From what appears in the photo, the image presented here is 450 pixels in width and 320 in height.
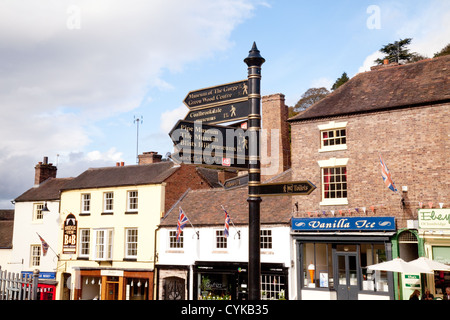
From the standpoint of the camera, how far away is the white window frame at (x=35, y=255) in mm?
33719

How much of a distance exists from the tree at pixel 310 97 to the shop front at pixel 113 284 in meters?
35.0

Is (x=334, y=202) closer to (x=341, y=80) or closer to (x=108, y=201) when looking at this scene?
(x=108, y=201)

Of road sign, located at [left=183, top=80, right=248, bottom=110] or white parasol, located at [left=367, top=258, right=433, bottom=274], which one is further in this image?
white parasol, located at [left=367, top=258, right=433, bottom=274]

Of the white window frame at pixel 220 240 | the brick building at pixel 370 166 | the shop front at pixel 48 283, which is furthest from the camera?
the shop front at pixel 48 283

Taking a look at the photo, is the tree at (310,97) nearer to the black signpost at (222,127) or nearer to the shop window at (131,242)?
the shop window at (131,242)

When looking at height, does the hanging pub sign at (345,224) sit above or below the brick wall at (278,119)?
below

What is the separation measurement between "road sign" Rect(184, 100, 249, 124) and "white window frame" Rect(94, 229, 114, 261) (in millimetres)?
23945

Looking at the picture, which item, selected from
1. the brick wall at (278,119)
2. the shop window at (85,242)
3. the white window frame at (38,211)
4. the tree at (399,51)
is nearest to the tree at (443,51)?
the tree at (399,51)

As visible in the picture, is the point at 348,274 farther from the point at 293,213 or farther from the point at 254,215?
the point at 254,215

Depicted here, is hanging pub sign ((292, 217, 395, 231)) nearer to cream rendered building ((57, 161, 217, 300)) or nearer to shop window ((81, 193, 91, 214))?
cream rendered building ((57, 161, 217, 300))

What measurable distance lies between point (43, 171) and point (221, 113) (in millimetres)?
33745

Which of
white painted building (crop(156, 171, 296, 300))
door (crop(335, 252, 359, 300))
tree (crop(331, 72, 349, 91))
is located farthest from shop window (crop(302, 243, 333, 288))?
tree (crop(331, 72, 349, 91))

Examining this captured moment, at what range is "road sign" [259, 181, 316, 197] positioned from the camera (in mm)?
6477
